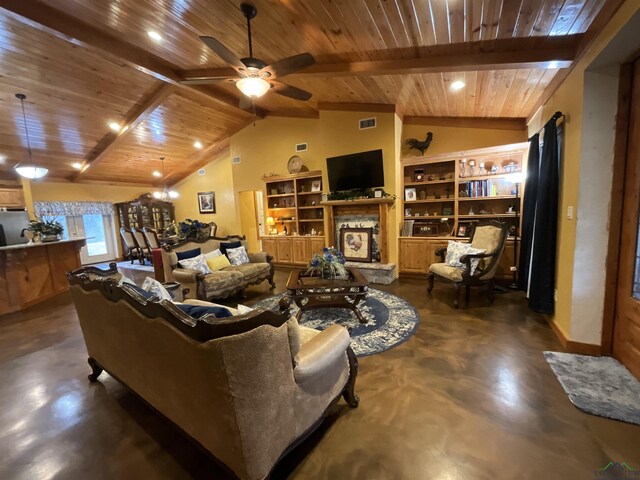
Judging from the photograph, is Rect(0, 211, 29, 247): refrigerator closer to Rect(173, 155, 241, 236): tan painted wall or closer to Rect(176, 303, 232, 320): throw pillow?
Rect(173, 155, 241, 236): tan painted wall

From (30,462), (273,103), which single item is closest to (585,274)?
(30,462)

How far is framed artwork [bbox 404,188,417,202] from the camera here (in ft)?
17.0

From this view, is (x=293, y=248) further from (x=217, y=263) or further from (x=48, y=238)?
(x=48, y=238)

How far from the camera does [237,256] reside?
465cm

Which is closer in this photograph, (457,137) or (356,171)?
(457,137)

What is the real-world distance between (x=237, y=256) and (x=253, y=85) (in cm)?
274

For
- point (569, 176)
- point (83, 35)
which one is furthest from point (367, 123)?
point (83, 35)

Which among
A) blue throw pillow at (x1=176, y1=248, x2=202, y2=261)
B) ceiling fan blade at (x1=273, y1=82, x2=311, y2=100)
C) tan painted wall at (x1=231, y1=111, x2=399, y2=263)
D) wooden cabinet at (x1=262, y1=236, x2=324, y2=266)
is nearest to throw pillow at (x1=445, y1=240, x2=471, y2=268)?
tan painted wall at (x1=231, y1=111, x2=399, y2=263)

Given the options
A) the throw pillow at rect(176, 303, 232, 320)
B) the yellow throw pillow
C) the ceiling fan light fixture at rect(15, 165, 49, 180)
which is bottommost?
the yellow throw pillow

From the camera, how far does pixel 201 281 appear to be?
3.72 metres

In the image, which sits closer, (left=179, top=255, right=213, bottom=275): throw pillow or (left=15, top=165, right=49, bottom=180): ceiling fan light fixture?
(left=179, top=255, right=213, bottom=275): throw pillow

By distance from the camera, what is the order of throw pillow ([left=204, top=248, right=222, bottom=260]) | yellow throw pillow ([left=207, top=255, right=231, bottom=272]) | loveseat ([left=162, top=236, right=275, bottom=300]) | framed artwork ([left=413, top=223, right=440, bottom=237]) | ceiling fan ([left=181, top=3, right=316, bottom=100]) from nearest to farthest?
1. ceiling fan ([left=181, top=3, right=316, bottom=100])
2. loveseat ([left=162, top=236, right=275, bottom=300])
3. yellow throw pillow ([left=207, top=255, right=231, bottom=272])
4. throw pillow ([left=204, top=248, right=222, bottom=260])
5. framed artwork ([left=413, top=223, right=440, bottom=237])

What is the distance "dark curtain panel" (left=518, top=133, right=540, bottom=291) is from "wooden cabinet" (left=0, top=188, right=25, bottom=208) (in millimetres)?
10255

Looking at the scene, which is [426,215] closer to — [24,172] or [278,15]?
[278,15]
